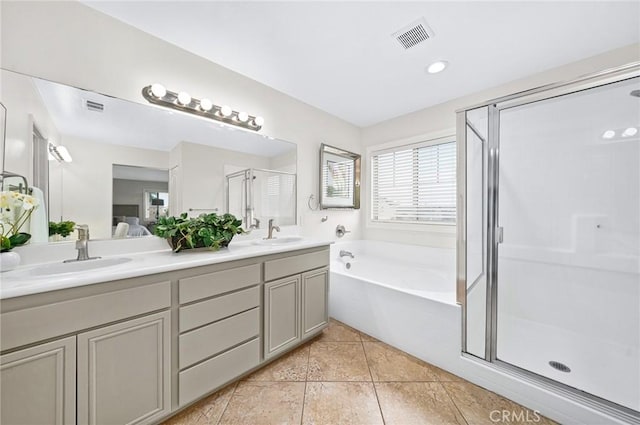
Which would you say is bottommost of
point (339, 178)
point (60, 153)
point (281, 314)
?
point (281, 314)

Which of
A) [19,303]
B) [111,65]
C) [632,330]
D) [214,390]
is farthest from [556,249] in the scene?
[111,65]

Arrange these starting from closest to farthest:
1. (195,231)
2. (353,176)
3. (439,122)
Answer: (195,231)
(439,122)
(353,176)

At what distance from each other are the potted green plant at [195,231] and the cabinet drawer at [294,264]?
37cm

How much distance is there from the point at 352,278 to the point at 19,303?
1.98m

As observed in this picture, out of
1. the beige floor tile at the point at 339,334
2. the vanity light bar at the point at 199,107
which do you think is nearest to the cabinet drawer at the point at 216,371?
the beige floor tile at the point at 339,334

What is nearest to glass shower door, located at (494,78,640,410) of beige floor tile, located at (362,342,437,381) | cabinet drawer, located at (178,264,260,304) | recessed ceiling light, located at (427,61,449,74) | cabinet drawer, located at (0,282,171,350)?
beige floor tile, located at (362,342,437,381)

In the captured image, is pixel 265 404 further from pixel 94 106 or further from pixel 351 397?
pixel 94 106

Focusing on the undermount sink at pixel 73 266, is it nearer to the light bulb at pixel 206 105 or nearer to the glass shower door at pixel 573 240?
the light bulb at pixel 206 105

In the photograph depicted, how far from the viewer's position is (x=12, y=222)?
1.16 meters

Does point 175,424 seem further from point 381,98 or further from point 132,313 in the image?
point 381,98

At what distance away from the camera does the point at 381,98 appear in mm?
2486

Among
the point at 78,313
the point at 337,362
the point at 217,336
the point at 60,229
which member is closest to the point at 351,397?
the point at 337,362

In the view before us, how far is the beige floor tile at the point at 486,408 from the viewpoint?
4.11ft

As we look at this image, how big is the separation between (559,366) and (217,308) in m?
2.41
